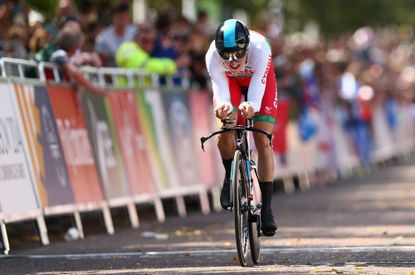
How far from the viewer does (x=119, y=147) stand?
15.9 metres

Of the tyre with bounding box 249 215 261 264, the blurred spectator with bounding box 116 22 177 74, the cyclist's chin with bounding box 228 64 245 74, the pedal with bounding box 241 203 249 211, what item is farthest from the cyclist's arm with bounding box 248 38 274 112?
the blurred spectator with bounding box 116 22 177 74

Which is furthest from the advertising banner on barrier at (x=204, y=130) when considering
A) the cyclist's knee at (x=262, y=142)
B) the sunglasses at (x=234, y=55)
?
the sunglasses at (x=234, y=55)

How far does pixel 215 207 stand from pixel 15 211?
7.56 meters

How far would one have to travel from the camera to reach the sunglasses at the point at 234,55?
10.4m

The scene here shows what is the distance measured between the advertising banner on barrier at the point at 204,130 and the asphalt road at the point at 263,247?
757mm

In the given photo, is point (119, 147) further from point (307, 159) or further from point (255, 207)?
point (307, 159)

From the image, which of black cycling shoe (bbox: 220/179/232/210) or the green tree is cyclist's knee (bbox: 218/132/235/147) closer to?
black cycling shoe (bbox: 220/179/232/210)

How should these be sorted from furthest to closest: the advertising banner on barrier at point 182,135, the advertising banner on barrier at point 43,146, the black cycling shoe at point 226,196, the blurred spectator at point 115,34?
the advertising banner on barrier at point 182,135 → the blurred spectator at point 115,34 → the advertising banner on barrier at point 43,146 → the black cycling shoe at point 226,196

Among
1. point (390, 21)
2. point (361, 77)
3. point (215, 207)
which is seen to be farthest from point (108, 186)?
point (390, 21)

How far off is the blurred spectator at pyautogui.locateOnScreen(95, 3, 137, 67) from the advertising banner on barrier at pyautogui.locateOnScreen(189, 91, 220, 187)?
188cm

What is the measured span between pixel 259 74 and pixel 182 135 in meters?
7.88

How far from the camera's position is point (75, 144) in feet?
47.4

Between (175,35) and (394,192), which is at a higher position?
(175,35)

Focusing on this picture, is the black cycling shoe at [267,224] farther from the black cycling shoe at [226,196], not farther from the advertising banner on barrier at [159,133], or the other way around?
the advertising banner on barrier at [159,133]
